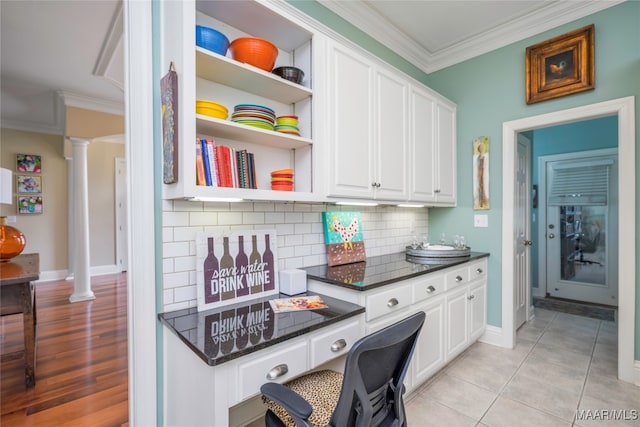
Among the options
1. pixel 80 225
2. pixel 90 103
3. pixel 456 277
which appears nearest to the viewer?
pixel 456 277

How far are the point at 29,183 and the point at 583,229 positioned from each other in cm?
892

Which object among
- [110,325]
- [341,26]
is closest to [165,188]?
[341,26]

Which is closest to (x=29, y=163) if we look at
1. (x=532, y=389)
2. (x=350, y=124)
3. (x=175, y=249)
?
(x=175, y=249)

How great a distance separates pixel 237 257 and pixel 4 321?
392 centimetres

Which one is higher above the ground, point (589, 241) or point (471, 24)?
point (471, 24)

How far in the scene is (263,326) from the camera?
129 cm

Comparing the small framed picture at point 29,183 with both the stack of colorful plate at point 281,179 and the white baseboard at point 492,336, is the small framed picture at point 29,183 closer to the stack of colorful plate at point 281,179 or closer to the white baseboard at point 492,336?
the stack of colorful plate at point 281,179

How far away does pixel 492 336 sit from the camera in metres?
2.90

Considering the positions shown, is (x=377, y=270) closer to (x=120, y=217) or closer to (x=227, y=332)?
(x=227, y=332)

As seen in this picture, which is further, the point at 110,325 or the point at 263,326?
the point at 110,325

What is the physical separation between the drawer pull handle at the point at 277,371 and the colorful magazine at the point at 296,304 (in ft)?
0.94

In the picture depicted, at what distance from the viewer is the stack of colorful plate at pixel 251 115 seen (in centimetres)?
162

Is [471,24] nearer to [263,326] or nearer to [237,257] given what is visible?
[237,257]

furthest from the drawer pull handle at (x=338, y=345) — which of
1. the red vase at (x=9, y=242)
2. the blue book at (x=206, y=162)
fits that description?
the red vase at (x=9, y=242)
